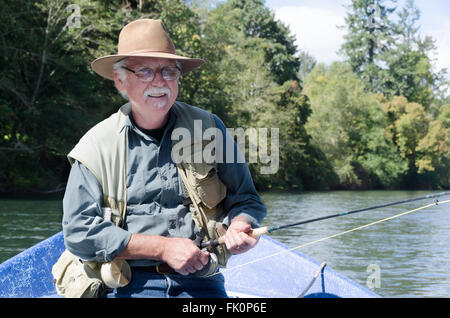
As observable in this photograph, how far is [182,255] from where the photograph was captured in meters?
2.30

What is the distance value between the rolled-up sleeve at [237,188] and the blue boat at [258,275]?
46.1 inches

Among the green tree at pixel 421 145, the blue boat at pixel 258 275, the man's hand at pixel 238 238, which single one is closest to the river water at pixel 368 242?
the blue boat at pixel 258 275

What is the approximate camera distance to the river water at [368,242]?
7.70 meters

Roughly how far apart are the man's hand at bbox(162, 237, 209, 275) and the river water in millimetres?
4791

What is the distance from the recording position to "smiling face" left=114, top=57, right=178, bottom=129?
2.46 meters

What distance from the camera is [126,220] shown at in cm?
242

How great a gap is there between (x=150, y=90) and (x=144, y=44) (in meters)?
0.18

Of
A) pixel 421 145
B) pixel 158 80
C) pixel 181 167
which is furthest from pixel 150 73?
pixel 421 145

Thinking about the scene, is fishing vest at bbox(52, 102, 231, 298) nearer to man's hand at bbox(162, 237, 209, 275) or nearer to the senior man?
the senior man

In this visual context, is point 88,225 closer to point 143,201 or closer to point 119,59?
point 143,201

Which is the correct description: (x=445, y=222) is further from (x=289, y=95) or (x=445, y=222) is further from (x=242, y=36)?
(x=242, y=36)

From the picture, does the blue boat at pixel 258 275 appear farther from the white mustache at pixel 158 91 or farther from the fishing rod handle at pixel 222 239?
the white mustache at pixel 158 91

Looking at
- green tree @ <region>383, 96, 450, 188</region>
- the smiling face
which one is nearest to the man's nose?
the smiling face
